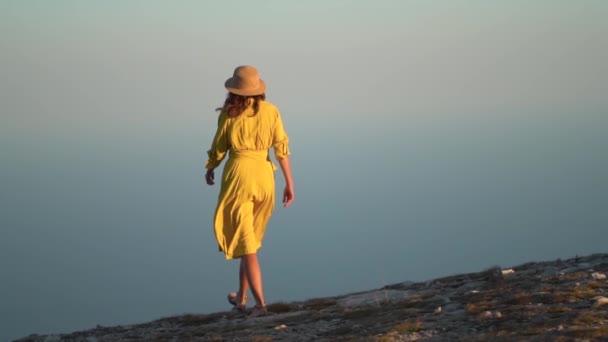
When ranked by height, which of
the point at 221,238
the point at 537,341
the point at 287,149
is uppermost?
the point at 287,149

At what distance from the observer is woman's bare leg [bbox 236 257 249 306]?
11117mm

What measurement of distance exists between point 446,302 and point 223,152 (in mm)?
3222

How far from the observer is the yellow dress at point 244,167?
1060 cm

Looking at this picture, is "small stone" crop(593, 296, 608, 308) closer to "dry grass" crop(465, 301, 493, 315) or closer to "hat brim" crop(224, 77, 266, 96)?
"dry grass" crop(465, 301, 493, 315)

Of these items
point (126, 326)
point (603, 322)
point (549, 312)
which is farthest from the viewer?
point (126, 326)

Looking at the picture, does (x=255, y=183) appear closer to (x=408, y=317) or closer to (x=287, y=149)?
(x=287, y=149)

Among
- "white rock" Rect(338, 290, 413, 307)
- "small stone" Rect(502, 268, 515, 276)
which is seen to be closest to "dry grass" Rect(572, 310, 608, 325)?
"white rock" Rect(338, 290, 413, 307)

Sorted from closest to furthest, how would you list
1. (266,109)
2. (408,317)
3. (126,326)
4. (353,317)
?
1. (408,317)
2. (353,317)
3. (266,109)
4. (126,326)

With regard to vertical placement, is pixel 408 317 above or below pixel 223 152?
below

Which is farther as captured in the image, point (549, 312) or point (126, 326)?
point (126, 326)

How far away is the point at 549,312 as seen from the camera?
8672 mm

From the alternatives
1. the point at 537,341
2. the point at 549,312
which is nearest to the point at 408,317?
the point at 549,312

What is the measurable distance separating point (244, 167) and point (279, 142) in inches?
21.0

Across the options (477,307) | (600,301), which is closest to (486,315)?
(477,307)
